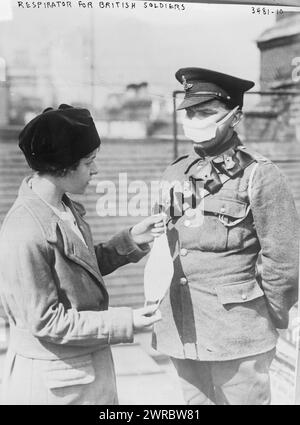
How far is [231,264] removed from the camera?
2.20 metres

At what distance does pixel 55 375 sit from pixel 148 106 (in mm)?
1161

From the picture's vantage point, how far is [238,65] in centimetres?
233

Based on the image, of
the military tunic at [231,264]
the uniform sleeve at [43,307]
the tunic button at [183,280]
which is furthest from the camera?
the tunic button at [183,280]

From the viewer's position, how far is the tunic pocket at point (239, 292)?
219 cm

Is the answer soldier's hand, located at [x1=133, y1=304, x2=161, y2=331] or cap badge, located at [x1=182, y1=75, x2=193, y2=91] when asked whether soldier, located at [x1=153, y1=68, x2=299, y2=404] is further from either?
soldier's hand, located at [x1=133, y1=304, x2=161, y2=331]

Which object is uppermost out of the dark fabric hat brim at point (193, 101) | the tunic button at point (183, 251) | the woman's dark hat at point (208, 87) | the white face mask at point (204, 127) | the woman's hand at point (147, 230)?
the woman's dark hat at point (208, 87)

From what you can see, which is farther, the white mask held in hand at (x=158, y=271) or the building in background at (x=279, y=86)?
the building in background at (x=279, y=86)

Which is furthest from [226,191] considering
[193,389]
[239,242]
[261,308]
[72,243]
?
[193,389]

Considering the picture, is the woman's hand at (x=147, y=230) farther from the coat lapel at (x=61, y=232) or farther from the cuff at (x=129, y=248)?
the coat lapel at (x=61, y=232)

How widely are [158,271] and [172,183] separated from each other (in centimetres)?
38

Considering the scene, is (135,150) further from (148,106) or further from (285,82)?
(285,82)

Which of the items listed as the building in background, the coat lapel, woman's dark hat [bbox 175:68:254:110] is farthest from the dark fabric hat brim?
the coat lapel

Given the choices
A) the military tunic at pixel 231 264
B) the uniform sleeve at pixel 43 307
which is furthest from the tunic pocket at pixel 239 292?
the uniform sleeve at pixel 43 307

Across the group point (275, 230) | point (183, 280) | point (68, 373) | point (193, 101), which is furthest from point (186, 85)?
point (68, 373)
